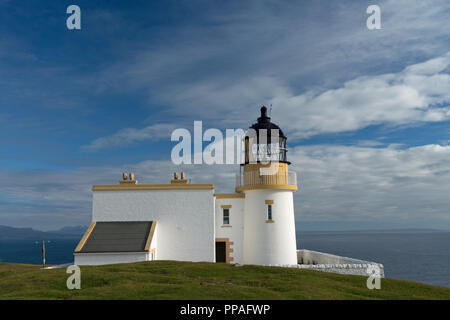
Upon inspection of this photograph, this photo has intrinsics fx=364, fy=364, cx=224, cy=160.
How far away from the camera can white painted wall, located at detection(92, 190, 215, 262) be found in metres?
22.2

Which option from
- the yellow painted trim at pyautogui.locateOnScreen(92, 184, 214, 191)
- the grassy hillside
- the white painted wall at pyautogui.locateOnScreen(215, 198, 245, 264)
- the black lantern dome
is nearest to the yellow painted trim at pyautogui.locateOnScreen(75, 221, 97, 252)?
the yellow painted trim at pyautogui.locateOnScreen(92, 184, 214, 191)

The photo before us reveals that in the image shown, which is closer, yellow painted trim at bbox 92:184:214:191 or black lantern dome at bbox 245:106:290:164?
yellow painted trim at bbox 92:184:214:191

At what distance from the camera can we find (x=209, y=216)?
Result: 73.7ft

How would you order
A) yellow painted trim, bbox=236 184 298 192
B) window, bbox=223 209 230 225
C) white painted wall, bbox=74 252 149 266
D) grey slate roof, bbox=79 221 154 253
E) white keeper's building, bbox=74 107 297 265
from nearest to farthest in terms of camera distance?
1. white painted wall, bbox=74 252 149 266
2. grey slate roof, bbox=79 221 154 253
3. white keeper's building, bbox=74 107 297 265
4. yellow painted trim, bbox=236 184 298 192
5. window, bbox=223 209 230 225

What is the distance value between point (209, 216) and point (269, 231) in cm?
386

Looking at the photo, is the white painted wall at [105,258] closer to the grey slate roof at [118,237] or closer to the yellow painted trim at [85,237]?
the grey slate roof at [118,237]

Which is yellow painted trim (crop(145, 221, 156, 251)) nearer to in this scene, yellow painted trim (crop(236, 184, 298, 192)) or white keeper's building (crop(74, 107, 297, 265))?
white keeper's building (crop(74, 107, 297, 265))

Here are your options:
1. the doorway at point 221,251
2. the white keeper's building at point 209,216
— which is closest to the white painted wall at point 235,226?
the white keeper's building at point 209,216

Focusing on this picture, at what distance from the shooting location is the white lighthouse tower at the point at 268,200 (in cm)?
2270

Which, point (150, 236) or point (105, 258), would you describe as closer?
point (105, 258)

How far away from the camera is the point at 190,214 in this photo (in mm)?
22500

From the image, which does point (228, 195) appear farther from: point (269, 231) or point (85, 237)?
point (85, 237)

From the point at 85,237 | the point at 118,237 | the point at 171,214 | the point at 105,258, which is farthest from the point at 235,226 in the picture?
the point at 85,237
